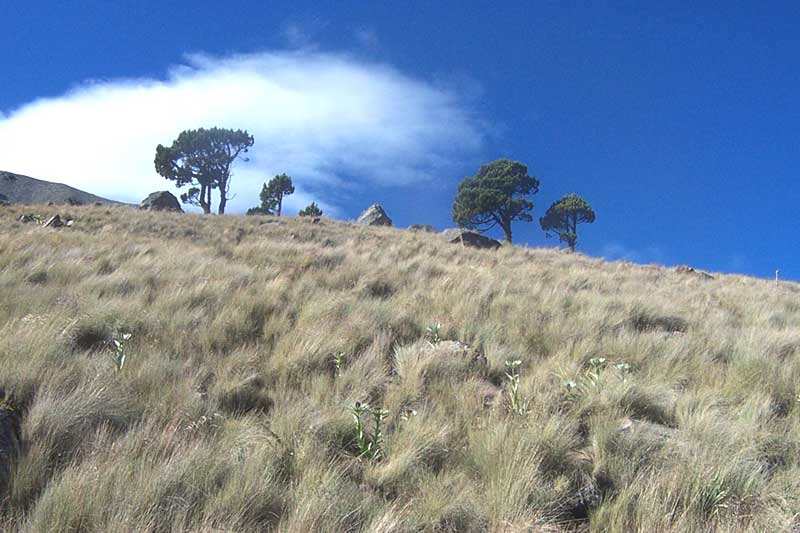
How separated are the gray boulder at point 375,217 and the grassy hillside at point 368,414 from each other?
25.1 meters

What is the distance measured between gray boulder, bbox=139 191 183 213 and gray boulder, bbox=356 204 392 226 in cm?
1270

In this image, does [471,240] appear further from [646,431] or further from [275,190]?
[275,190]

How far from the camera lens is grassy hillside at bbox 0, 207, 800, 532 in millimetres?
2166

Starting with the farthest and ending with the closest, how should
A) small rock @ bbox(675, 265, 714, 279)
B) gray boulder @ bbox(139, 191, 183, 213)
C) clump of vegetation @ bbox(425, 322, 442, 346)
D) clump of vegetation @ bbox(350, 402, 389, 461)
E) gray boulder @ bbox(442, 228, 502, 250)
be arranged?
gray boulder @ bbox(139, 191, 183, 213), gray boulder @ bbox(442, 228, 502, 250), small rock @ bbox(675, 265, 714, 279), clump of vegetation @ bbox(425, 322, 442, 346), clump of vegetation @ bbox(350, 402, 389, 461)

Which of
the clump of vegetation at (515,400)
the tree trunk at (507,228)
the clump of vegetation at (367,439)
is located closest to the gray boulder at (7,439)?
the clump of vegetation at (367,439)

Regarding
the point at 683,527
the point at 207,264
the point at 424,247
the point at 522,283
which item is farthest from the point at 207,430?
the point at 424,247

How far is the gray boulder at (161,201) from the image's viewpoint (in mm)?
27344

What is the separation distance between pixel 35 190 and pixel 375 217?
38.6 metres

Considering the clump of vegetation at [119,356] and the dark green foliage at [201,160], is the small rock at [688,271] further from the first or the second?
the dark green foliage at [201,160]

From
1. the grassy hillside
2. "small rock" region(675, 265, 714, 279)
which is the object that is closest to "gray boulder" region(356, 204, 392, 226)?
"small rock" region(675, 265, 714, 279)

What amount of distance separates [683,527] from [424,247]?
1289 cm

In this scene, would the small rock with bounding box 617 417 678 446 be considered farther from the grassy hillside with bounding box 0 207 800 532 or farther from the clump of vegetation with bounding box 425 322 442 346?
the clump of vegetation with bounding box 425 322 442 346

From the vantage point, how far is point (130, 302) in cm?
489

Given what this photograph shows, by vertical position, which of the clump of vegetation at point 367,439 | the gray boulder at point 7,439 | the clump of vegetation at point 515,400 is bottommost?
the gray boulder at point 7,439
